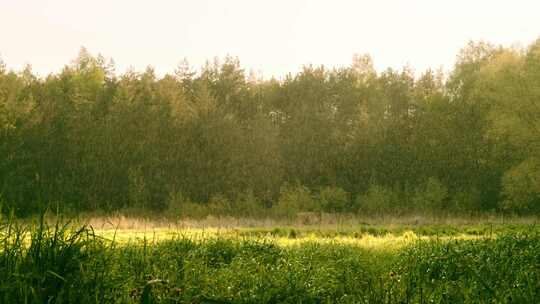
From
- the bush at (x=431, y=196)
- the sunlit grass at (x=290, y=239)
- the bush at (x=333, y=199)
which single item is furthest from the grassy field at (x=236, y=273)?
the bush at (x=333, y=199)

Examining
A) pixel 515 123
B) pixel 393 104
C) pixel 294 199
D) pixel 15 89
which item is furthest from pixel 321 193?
pixel 15 89

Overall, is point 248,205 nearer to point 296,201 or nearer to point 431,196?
point 296,201

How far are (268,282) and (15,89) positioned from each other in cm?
3831

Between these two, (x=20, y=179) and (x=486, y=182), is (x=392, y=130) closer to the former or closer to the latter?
(x=486, y=182)

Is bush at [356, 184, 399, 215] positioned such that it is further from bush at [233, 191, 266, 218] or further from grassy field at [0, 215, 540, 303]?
grassy field at [0, 215, 540, 303]

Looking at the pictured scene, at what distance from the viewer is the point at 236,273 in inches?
298

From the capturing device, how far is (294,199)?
1490 inches

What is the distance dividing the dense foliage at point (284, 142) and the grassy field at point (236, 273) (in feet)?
86.1

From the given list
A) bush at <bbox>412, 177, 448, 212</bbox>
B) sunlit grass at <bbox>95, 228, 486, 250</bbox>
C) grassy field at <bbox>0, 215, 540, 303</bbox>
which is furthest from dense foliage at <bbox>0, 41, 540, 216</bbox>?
grassy field at <bbox>0, 215, 540, 303</bbox>

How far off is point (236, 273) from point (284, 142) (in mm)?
33362

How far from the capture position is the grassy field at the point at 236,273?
4.07 meters

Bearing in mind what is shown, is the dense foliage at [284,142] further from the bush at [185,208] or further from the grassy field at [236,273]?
the grassy field at [236,273]

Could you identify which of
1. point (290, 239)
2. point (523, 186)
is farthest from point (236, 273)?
point (523, 186)

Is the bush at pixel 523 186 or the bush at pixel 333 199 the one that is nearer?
the bush at pixel 523 186
